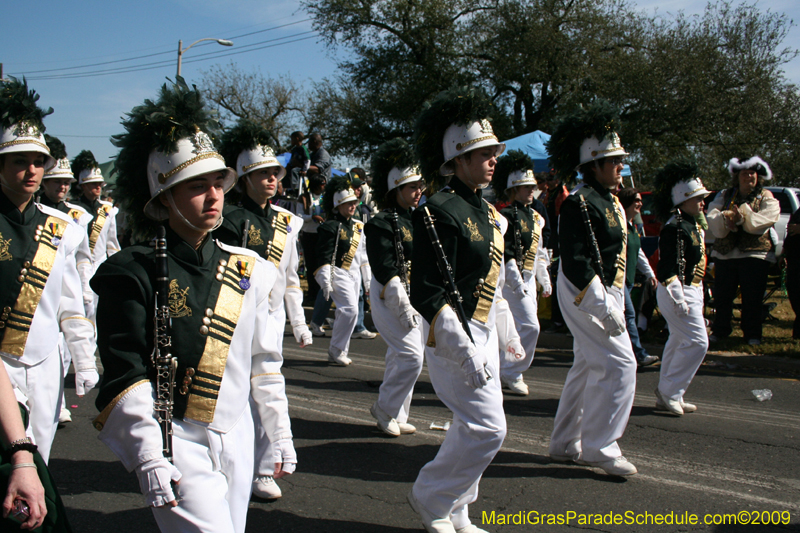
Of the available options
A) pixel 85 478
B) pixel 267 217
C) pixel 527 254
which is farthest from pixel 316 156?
pixel 85 478

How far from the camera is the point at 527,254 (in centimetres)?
844

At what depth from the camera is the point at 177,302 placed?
2.51 meters

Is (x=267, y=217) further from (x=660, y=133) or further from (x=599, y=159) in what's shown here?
(x=660, y=133)

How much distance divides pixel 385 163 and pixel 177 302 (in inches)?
170

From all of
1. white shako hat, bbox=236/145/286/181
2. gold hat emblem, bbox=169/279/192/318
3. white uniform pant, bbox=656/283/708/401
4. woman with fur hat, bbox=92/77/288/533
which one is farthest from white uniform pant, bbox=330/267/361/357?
gold hat emblem, bbox=169/279/192/318

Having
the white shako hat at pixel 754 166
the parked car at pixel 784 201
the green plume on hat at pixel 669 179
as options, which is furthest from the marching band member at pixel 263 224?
the parked car at pixel 784 201

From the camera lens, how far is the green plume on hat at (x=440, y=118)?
420 centimetres

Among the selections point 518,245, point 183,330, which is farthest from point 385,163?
point 183,330

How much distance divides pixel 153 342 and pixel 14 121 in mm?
2017

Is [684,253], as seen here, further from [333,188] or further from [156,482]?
[156,482]

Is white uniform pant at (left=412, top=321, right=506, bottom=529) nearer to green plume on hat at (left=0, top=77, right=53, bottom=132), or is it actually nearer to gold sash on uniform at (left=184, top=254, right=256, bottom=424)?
gold sash on uniform at (left=184, top=254, right=256, bottom=424)

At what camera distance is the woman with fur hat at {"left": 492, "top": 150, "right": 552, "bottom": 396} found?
7445 mm

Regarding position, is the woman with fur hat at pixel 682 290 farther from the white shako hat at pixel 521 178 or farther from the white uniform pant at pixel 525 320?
the white shako hat at pixel 521 178

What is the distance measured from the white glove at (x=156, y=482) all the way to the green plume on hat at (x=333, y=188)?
7554 mm
